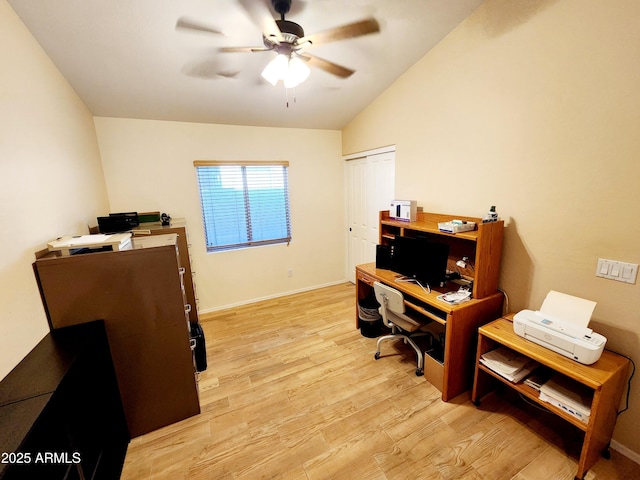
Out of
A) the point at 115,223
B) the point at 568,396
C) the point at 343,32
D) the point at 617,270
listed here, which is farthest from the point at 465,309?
the point at 115,223

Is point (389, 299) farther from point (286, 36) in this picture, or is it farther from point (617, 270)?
point (286, 36)

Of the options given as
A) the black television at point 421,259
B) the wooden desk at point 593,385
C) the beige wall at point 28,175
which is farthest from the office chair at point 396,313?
the beige wall at point 28,175

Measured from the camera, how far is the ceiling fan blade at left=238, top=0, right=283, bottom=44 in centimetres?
148

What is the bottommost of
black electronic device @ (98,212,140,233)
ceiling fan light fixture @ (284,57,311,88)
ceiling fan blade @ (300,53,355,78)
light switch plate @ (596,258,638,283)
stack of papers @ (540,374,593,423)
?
stack of papers @ (540,374,593,423)

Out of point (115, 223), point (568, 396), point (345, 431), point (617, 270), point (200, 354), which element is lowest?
point (345, 431)

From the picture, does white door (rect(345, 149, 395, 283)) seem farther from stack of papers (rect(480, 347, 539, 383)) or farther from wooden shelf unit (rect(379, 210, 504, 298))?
stack of papers (rect(480, 347, 539, 383))

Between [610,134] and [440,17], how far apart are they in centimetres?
146

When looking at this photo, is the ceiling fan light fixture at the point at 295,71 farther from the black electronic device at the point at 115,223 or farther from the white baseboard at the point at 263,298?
the white baseboard at the point at 263,298

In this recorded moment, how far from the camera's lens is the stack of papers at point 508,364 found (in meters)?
1.73

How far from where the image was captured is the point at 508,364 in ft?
5.90

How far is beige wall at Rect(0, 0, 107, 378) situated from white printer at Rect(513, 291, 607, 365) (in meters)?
2.71

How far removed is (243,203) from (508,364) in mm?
3252

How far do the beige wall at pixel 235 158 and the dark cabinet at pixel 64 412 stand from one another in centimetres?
198

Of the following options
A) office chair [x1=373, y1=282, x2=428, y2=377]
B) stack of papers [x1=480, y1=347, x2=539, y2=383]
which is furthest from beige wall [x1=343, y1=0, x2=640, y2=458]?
office chair [x1=373, y1=282, x2=428, y2=377]
